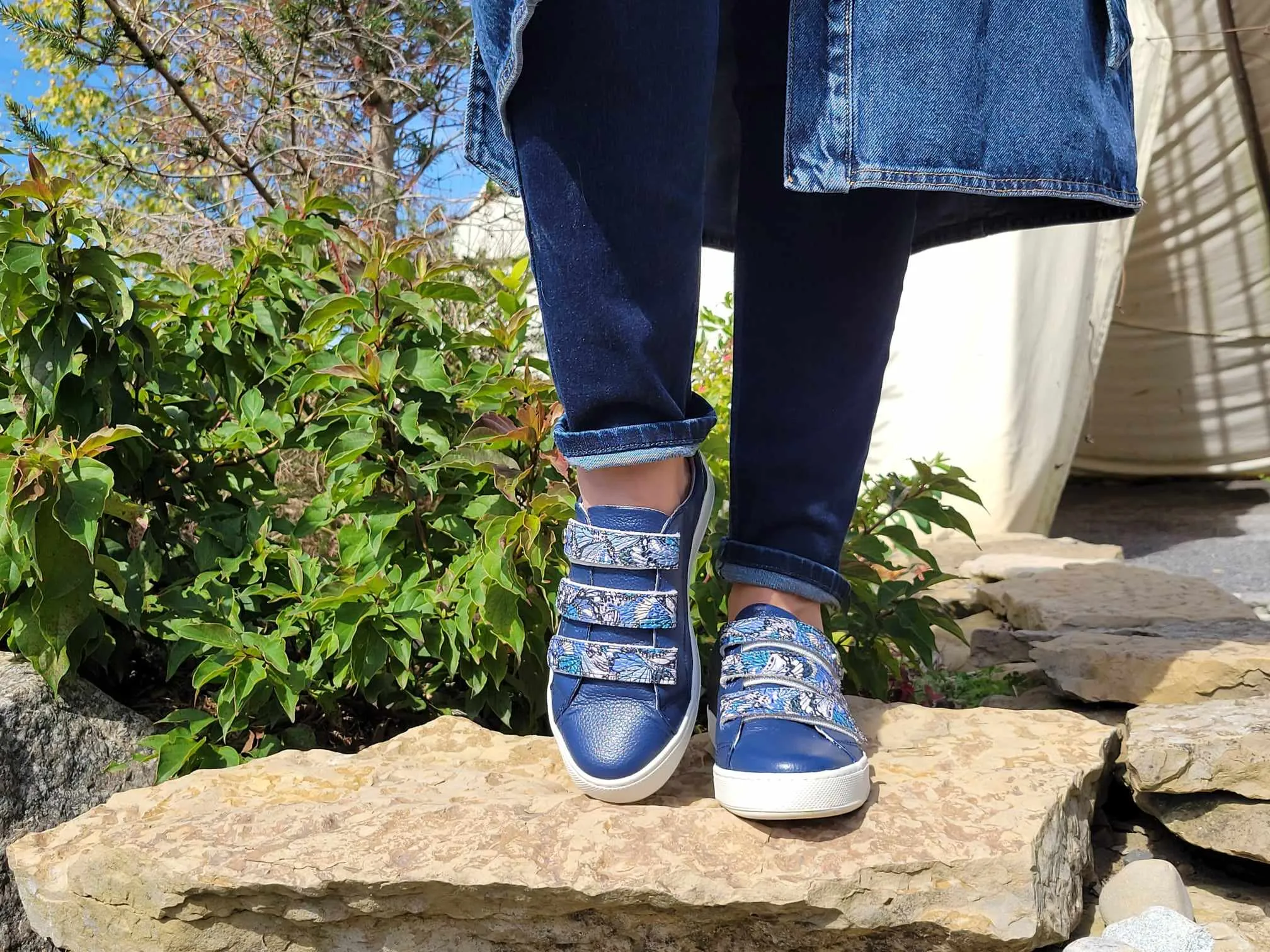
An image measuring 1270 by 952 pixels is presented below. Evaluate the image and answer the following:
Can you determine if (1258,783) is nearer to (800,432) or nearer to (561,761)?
(800,432)

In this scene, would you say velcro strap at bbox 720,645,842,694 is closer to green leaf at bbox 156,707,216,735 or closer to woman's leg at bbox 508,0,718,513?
woman's leg at bbox 508,0,718,513

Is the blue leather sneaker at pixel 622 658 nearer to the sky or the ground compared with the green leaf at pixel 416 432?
nearer to the ground

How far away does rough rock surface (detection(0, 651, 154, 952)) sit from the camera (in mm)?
1327

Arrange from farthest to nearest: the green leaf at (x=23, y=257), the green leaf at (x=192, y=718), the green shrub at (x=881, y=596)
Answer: the green shrub at (x=881, y=596) → the green leaf at (x=192, y=718) → the green leaf at (x=23, y=257)

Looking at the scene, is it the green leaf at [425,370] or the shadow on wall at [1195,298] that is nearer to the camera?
the green leaf at [425,370]

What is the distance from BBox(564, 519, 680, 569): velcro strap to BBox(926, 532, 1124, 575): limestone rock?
2.15 m

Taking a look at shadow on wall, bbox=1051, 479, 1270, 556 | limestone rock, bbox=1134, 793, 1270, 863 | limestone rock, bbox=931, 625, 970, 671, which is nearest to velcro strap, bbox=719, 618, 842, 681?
limestone rock, bbox=1134, 793, 1270, 863

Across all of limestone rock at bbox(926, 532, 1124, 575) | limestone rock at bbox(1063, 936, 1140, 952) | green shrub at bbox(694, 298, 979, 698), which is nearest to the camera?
limestone rock at bbox(1063, 936, 1140, 952)

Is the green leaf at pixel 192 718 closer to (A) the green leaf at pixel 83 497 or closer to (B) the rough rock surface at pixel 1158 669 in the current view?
(A) the green leaf at pixel 83 497

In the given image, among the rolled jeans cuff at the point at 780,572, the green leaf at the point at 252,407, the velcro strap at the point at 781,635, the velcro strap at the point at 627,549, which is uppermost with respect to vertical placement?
the green leaf at the point at 252,407

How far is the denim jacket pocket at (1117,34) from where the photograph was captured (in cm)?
115

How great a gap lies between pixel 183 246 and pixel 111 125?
87 cm

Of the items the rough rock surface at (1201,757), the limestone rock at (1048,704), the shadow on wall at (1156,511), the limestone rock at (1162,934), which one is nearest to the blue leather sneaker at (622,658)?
the limestone rock at (1162,934)

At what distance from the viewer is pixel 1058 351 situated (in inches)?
139
